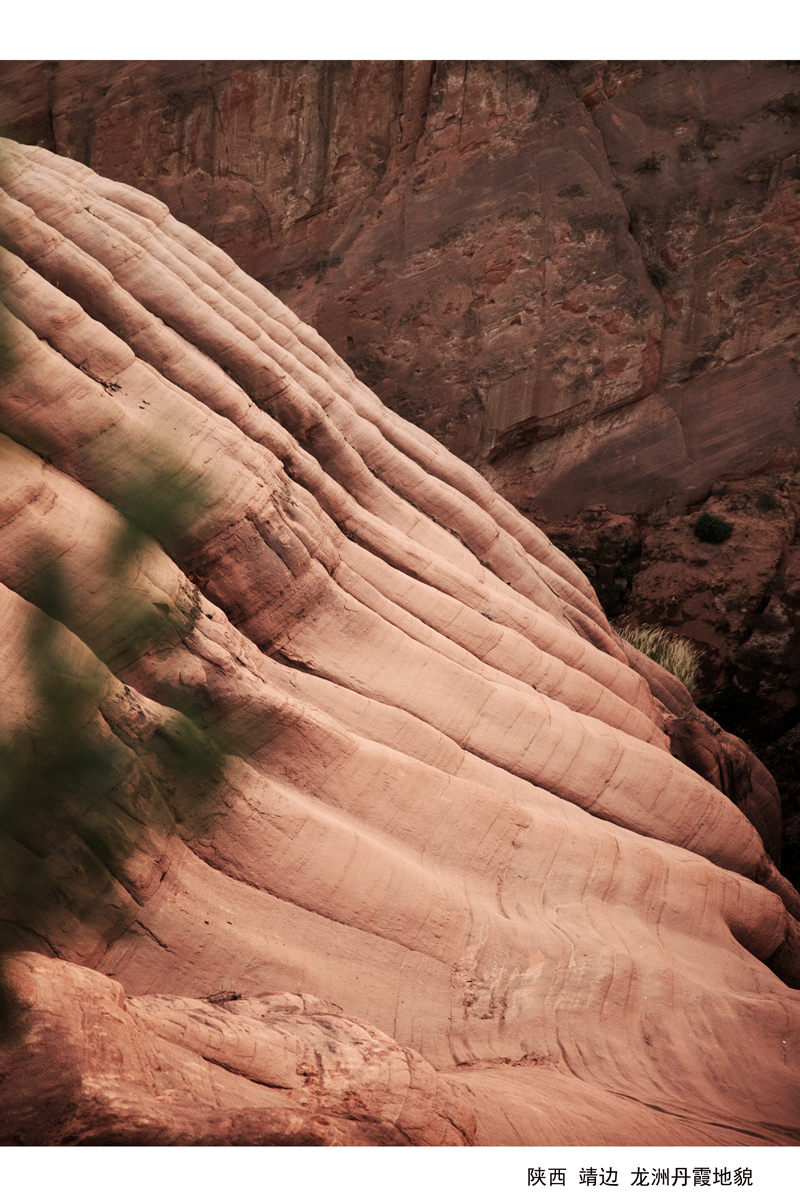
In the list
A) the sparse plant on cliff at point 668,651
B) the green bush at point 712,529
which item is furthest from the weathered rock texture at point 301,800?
the green bush at point 712,529

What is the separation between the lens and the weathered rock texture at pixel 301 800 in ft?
12.3

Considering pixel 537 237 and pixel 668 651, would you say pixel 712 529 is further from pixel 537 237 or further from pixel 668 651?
pixel 537 237

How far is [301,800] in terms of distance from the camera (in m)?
7.40

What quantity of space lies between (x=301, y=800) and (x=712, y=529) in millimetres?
13131

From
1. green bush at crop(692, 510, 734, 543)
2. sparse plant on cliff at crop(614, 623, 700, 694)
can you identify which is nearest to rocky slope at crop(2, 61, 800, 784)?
green bush at crop(692, 510, 734, 543)

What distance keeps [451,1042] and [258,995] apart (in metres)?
1.57

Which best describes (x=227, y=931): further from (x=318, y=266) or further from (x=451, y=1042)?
(x=318, y=266)

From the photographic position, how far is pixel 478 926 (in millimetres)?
7527

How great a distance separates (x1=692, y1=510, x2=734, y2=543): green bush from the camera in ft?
60.1

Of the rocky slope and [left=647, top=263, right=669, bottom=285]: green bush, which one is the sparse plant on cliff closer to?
the rocky slope

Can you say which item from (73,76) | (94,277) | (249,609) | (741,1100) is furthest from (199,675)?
(73,76)

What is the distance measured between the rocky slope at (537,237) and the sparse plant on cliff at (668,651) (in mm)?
1431

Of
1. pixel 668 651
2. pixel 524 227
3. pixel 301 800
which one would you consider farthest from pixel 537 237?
pixel 301 800

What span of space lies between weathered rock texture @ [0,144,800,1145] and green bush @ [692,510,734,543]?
729 cm
